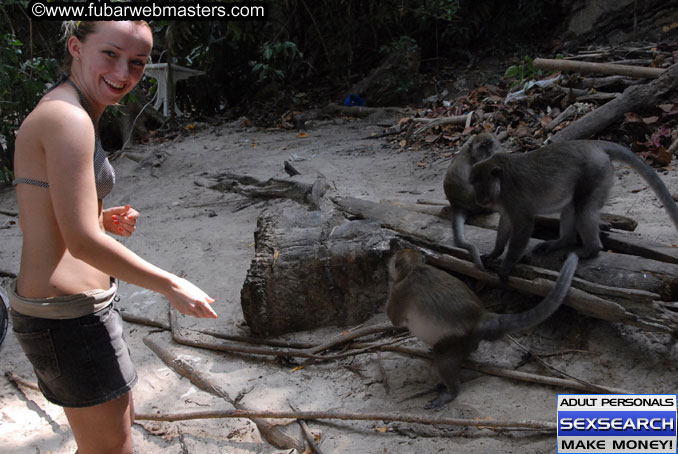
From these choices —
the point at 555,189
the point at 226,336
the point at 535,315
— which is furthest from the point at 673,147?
the point at 226,336

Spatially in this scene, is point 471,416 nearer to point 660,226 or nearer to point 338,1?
point 660,226

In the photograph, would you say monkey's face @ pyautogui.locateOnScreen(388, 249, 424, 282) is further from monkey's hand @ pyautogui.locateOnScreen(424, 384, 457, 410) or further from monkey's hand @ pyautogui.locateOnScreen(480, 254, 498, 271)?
monkey's hand @ pyautogui.locateOnScreen(424, 384, 457, 410)

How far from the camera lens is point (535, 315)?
9.68ft

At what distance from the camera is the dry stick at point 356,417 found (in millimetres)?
2584

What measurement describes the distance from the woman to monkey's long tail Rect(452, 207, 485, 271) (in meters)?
2.15

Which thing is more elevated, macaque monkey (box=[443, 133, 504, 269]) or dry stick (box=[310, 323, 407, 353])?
macaque monkey (box=[443, 133, 504, 269])

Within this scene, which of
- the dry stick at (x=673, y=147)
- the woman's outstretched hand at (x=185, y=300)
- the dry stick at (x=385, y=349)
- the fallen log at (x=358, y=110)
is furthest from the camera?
the fallen log at (x=358, y=110)

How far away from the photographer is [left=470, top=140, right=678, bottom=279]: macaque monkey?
11.1 ft

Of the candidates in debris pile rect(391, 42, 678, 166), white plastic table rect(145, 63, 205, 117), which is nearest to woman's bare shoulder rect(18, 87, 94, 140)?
debris pile rect(391, 42, 678, 166)

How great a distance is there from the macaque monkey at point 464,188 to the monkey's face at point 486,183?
12cm

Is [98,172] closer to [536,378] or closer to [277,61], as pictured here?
[536,378]

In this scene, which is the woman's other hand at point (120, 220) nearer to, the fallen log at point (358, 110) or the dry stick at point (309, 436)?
the dry stick at point (309, 436)

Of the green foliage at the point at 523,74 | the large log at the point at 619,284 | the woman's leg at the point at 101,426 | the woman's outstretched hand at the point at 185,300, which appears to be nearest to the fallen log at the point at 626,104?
the green foliage at the point at 523,74

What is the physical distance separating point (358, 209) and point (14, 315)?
2774mm
